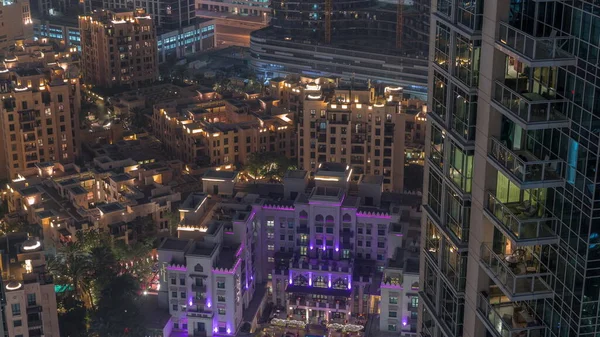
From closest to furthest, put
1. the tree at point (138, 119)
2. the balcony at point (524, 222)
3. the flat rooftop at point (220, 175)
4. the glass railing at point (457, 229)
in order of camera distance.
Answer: the balcony at point (524, 222)
the glass railing at point (457, 229)
the flat rooftop at point (220, 175)
the tree at point (138, 119)

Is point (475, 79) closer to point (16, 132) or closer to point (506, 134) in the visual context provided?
point (506, 134)

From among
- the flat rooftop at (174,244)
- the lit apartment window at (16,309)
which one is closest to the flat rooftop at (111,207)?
the flat rooftop at (174,244)

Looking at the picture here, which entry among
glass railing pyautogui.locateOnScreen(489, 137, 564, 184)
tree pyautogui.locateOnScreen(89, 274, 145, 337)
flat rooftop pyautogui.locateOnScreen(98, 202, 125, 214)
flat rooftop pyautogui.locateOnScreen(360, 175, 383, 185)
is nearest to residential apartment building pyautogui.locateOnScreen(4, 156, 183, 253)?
flat rooftop pyautogui.locateOnScreen(98, 202, 125, 214)

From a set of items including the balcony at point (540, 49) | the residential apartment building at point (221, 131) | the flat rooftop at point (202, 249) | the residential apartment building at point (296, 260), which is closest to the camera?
the balcony at point (540, 49)

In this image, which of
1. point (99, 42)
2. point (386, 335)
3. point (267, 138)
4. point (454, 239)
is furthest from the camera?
point (99, 42)

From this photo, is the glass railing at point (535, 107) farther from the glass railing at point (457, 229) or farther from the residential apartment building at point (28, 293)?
the residential apartment building at point (28, 293)

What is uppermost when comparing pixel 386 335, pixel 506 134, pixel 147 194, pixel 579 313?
pixel 506 134

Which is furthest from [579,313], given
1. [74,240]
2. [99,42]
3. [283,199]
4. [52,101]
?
[99,42]

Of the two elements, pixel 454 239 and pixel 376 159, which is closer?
pixel 454 239
